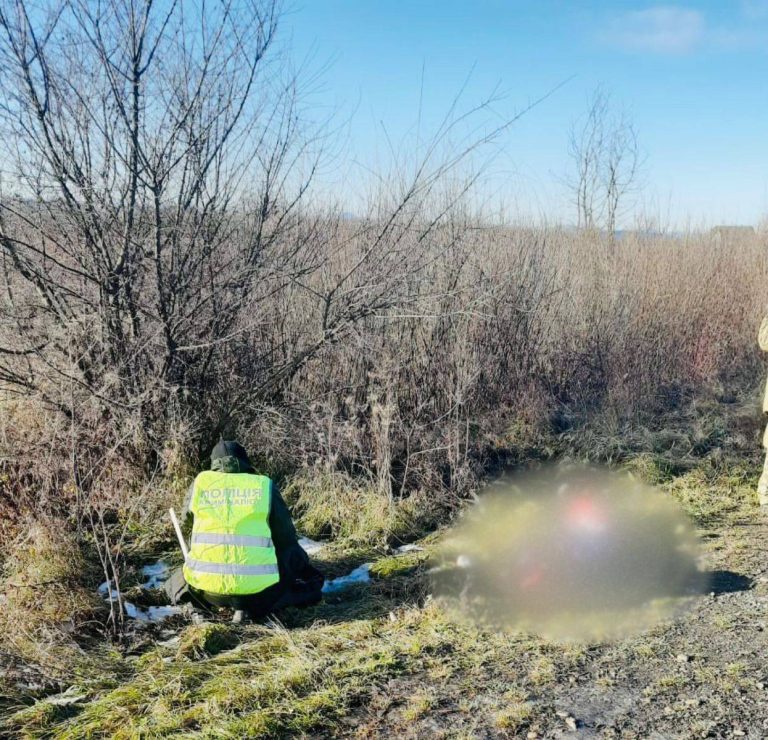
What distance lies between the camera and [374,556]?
501 cm

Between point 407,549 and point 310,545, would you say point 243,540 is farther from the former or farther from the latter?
point 407,549

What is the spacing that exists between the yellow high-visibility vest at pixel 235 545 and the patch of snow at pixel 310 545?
131cm

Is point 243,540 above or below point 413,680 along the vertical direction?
above

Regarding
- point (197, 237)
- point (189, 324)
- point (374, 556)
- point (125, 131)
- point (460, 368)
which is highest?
point (125, 131)

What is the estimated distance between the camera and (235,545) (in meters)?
3.83

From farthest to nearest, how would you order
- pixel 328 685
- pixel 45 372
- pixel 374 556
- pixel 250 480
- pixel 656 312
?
pixel 656 312, pixel 45 372, pixel 374 556, pixel 250 480, pixel 328 685

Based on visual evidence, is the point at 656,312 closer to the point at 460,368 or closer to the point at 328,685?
the point at 460,368

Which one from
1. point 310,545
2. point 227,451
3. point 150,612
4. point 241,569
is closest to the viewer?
point 241,569

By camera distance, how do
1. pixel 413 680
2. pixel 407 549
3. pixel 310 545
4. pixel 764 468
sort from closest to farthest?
pixel 413 680 → pixel 407 549 → pixel 310 545 → pixel 764 468

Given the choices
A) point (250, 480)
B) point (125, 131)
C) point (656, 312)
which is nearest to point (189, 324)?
point (125, 131)

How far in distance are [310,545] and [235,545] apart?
1.50 meters

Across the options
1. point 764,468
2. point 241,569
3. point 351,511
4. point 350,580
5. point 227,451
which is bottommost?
point 350,580

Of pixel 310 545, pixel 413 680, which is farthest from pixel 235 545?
pixel 310 545

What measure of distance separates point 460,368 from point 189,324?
243 cm
